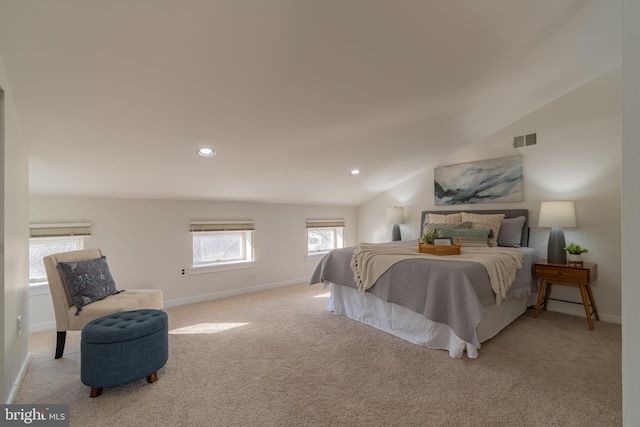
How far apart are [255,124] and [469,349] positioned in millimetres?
2614

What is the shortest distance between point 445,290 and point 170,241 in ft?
11.1

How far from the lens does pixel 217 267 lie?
4.43 meters

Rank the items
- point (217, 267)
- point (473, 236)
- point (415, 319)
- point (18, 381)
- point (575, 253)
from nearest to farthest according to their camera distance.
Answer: point (18, 381)
point (415, 319)
point (575, 253)
point (473, 236)
point (217, 267)

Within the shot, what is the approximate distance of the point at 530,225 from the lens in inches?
158

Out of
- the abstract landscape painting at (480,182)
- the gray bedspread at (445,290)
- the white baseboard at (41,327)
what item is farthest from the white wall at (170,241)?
the abstract landscape painting at (480,182)

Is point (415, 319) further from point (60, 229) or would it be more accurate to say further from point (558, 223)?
point (60, 229)

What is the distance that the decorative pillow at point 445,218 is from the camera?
4.45m

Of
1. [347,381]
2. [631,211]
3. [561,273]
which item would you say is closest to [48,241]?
[347,381]

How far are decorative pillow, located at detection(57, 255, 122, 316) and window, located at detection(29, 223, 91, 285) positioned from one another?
0.86 m

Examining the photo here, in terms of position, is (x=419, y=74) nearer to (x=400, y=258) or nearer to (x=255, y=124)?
(x=255, y=124)

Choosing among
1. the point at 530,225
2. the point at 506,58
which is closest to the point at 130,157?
the point at 506,58

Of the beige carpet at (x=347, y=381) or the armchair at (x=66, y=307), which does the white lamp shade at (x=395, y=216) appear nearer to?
the beige carpet at (x=347, y=381)
